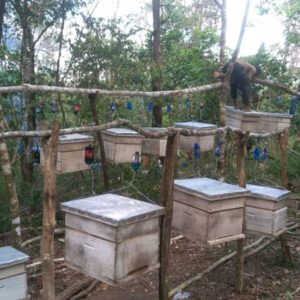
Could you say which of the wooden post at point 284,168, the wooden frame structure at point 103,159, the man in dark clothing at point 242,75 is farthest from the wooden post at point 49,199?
the man in dark clothing at point 242,75

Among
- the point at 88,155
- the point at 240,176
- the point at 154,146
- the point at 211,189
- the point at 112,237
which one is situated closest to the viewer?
the point at 112,237

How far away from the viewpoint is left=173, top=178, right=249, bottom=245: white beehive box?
3.18 m

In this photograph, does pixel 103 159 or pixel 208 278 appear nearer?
pixel 208 278

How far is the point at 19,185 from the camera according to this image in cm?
605

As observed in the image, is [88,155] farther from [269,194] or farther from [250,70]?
[250,70]

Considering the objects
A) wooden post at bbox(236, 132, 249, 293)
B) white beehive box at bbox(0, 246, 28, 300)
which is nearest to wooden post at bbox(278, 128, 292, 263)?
wooden post at bbox(236, 132, 249, 293)

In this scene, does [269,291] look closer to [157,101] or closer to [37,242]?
[37,242]

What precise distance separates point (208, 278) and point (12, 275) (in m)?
2.72

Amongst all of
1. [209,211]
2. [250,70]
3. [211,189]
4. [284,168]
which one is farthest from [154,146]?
[209,211]

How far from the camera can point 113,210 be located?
2.62 m

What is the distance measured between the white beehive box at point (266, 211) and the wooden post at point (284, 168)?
934mm

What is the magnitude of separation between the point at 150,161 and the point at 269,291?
9.76 feet

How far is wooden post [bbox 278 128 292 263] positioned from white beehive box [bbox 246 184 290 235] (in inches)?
36.8

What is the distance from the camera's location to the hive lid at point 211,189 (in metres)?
3.16
